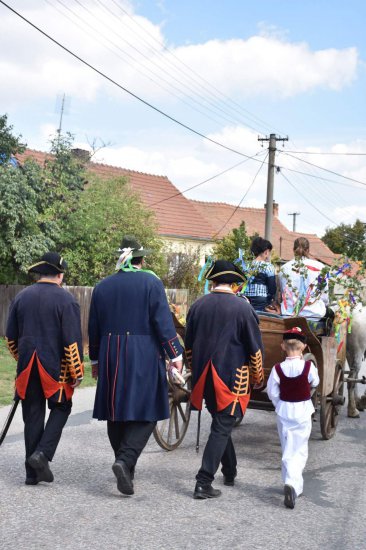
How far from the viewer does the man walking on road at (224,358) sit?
5.93 meters

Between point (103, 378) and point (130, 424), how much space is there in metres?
0.41

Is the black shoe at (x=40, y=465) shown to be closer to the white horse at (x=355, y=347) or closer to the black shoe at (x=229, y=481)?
the black shoe at (x=229, y=481)

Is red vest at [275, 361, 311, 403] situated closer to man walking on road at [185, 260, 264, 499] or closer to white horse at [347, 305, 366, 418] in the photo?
man walking on road at [185, 260, 264, 499]

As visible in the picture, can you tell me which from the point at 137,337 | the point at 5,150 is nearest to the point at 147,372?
the point at 137,337

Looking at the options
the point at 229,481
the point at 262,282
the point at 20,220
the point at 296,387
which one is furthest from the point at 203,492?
the point at 20,220

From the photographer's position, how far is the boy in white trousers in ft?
19.1

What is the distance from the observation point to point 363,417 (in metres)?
9.79

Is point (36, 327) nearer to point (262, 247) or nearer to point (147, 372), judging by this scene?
point (147, 372)

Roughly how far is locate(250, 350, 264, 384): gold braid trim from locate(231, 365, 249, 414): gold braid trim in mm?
61

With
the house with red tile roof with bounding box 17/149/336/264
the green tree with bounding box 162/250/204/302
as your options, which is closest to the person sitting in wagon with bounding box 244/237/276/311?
the green tree with bounding box 162/250/204/302

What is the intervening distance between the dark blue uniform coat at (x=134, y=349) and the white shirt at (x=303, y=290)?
2.43 meters

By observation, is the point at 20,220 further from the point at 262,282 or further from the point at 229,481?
the point at 229,481

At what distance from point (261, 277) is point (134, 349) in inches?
99.2

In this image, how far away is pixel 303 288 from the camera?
805 cm
